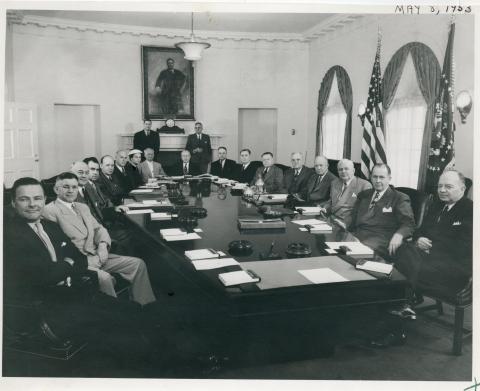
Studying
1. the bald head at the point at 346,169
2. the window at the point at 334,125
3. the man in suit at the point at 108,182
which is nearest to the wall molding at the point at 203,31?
the window at the point at 334,125

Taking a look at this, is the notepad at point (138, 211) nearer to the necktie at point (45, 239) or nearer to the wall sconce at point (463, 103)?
the necktie at point (45, 239)

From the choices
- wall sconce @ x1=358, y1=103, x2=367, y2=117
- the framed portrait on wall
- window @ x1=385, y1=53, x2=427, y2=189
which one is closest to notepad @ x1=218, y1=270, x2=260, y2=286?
window @ x1=385, y1=53, x2=427, y2=189

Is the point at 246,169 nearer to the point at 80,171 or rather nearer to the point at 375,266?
the point at 80,171

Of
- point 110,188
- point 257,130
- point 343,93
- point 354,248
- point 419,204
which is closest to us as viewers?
point 354,248

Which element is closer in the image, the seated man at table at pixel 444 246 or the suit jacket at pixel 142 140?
the seated man at table at pixel 444 246

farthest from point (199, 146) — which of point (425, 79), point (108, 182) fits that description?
point (425, 79)

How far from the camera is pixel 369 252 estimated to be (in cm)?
246

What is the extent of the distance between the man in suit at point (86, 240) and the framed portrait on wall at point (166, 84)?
6161mm

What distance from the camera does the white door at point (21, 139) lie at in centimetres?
705

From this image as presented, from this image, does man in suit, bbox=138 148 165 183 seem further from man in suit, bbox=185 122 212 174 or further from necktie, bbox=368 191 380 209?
necktie, bbox=368 191 380 209

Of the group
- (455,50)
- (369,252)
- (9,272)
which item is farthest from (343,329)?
(455,50)

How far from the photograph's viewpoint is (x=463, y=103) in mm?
3854

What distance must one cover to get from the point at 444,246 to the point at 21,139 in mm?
6400

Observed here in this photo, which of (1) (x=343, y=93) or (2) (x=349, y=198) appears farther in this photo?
(1) (x=343, y=93)
